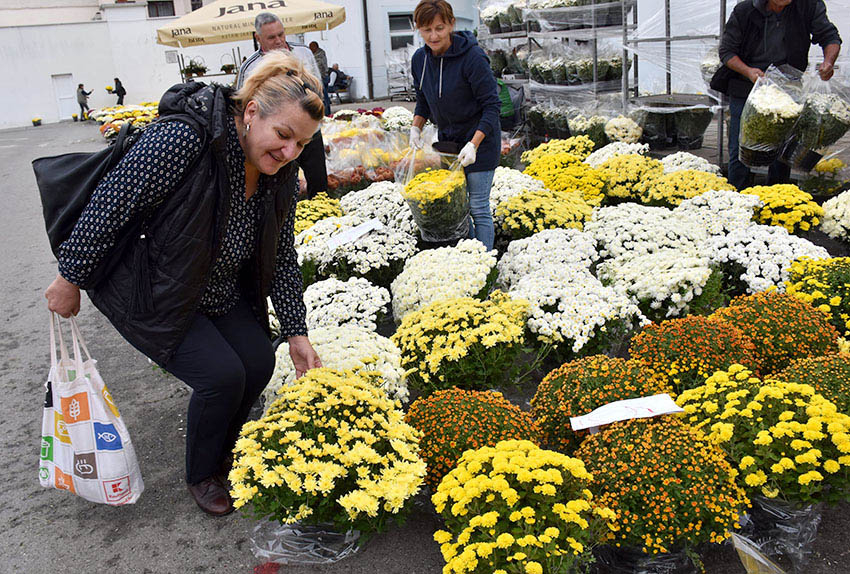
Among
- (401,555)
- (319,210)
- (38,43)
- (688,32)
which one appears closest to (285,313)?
(401,555)

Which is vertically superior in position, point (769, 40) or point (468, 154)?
point (769, 40)

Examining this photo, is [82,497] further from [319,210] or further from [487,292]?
[319,210]

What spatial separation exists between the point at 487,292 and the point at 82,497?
2.31 meters

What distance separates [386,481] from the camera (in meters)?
2.28

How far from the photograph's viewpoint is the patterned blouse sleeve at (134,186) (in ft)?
7.60

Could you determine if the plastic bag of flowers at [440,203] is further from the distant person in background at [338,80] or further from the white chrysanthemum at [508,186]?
the distant person in background at [338,80]

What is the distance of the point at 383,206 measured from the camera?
5.59 m

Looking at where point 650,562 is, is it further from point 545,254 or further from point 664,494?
point 545,254

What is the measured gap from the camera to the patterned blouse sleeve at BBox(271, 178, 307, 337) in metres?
3.00

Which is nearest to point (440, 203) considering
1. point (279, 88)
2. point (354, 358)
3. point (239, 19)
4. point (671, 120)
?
point (354, 358)

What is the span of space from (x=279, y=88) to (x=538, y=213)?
9.85 feet

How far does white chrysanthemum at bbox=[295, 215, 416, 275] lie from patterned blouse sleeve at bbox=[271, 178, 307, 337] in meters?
1.51

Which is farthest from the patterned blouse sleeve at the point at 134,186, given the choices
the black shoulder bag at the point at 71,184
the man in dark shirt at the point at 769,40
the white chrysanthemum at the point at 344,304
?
the man in dark shirt at the point at 769,40

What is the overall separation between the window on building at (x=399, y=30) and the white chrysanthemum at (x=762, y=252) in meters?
23.5
